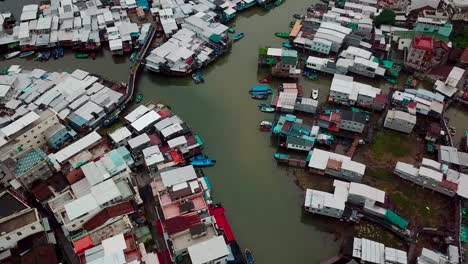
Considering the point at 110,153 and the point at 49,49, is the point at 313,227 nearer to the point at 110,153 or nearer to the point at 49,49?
the point at 110,153

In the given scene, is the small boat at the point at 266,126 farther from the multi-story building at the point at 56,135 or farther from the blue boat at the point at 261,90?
the multi-story building at the point at 56,135

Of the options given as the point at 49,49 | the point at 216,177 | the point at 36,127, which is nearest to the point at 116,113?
the point at 36,127

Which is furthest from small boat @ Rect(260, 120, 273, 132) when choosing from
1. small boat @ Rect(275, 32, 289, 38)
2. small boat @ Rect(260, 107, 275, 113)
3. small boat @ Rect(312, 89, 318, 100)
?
small boat @ Rect(275, 32, 289, 38)

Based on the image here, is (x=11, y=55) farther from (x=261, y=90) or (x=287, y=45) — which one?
(x=287, y=45)

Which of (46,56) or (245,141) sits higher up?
(46,56)

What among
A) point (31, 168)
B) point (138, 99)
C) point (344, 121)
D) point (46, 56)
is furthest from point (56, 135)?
point (344, 121)

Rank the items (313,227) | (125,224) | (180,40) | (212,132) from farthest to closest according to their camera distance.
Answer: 1. (180,40)
2. (212,132)
3. (313,227)
4. (125,224)
